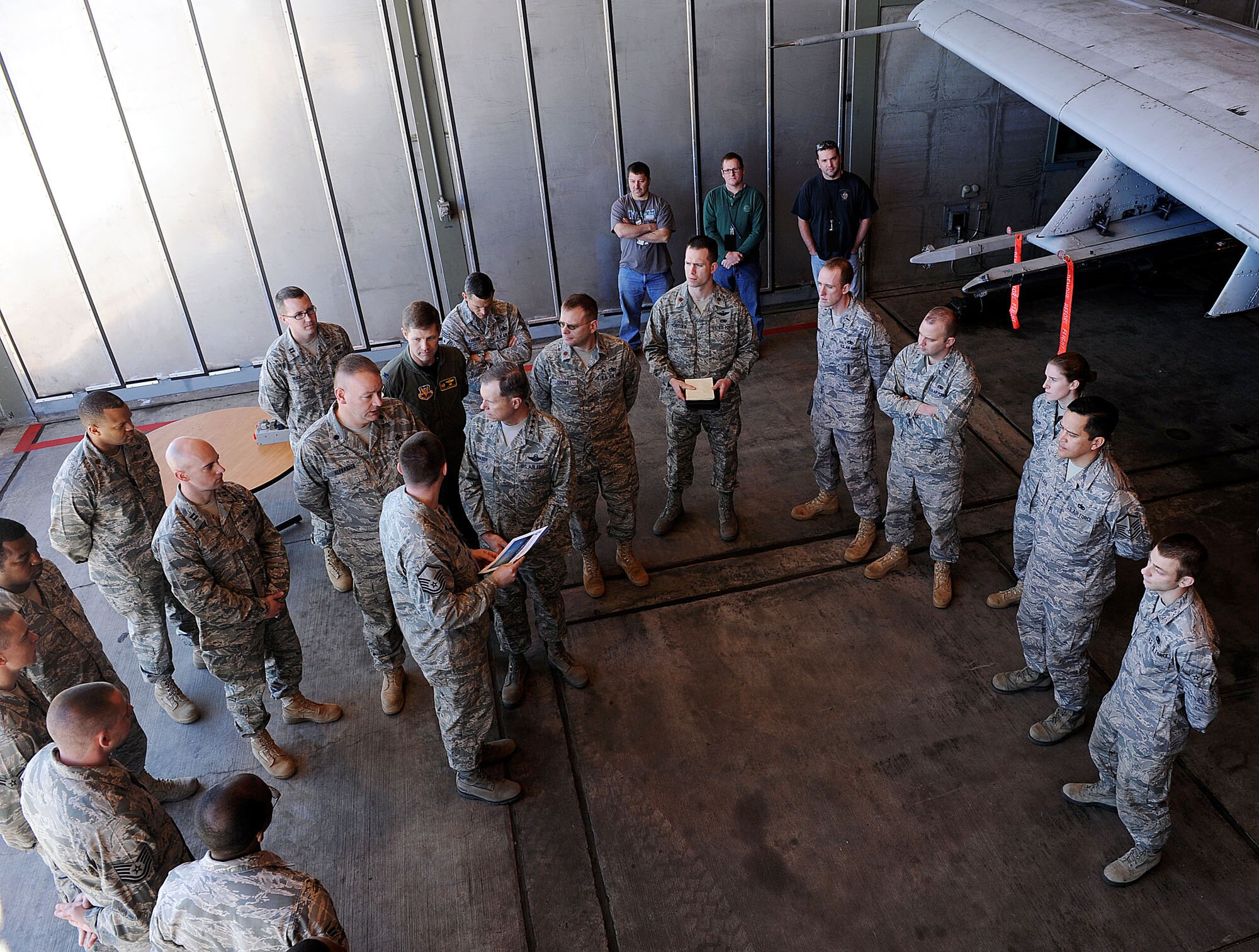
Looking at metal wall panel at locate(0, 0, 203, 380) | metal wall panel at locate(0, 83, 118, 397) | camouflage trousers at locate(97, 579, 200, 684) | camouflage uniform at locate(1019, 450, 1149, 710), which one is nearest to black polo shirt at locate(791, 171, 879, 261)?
camouflage uniform at locate(1019, 450, 1149, 710)

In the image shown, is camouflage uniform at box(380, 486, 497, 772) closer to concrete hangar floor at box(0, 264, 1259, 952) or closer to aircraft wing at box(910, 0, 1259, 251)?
concrete hangar floor at box(0, 264, 1259, 952)

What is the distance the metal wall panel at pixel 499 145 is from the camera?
777 cm

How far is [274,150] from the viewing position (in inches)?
311

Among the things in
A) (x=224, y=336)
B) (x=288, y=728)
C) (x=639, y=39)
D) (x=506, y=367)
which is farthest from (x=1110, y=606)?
(x=224, y=336)

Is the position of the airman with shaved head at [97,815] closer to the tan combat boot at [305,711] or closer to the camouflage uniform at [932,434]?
the tan combat boot at [305,711]

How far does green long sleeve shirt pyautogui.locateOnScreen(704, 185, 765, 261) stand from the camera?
26.2 ft

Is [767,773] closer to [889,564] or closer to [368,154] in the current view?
[889,564]

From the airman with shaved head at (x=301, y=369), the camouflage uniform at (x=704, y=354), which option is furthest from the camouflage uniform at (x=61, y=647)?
the camouflage uniform at (x=704, y=354)

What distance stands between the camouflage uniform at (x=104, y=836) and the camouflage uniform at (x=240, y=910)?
449mm

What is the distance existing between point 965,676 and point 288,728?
392cm

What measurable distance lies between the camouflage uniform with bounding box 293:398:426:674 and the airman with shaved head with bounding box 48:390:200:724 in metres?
0.91

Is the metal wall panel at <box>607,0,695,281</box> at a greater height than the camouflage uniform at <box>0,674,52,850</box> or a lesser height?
greater

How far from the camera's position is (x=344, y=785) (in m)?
4.68

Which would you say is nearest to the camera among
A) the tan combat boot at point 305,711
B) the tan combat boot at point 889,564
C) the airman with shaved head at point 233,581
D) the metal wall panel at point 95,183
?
the airman with shaved head at point 233,581
